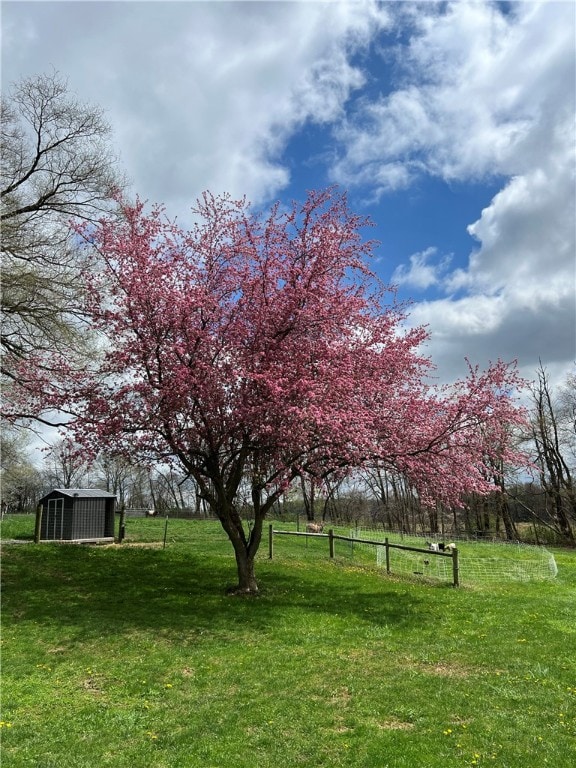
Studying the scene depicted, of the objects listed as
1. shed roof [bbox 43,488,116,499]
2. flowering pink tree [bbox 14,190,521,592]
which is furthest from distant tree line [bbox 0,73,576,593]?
shed roof [bbox 43,488,116,499]

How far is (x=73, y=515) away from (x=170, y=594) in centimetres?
1067

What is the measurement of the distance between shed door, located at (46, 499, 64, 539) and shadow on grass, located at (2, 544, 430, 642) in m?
3.88

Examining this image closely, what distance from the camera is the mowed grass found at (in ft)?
19.0

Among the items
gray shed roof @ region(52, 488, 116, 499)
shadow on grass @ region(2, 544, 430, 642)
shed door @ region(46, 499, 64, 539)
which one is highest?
gray shed roof @ region(52, 488, 116, 499)

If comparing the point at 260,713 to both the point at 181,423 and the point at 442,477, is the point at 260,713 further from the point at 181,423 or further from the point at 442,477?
the point at 442,477

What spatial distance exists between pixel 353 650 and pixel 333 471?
4.83 meters

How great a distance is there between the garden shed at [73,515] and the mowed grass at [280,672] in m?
6.37

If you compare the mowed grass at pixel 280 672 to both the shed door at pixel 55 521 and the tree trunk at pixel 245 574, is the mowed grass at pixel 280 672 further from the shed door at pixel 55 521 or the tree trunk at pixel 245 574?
the shed door at pixel 55 521

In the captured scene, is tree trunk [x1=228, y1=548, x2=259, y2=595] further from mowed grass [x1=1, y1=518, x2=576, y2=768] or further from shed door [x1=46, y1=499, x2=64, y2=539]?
shed door [x1=46, y1=499, x2=64, y2=539]

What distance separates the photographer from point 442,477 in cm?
1345

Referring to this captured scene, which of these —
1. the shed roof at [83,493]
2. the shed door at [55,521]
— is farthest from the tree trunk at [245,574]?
the shed door at [55,521]

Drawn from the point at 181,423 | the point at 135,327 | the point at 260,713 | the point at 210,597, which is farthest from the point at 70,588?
the point at 260,713

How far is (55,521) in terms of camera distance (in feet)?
73.6

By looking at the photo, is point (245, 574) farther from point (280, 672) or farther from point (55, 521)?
point (55, 521)
